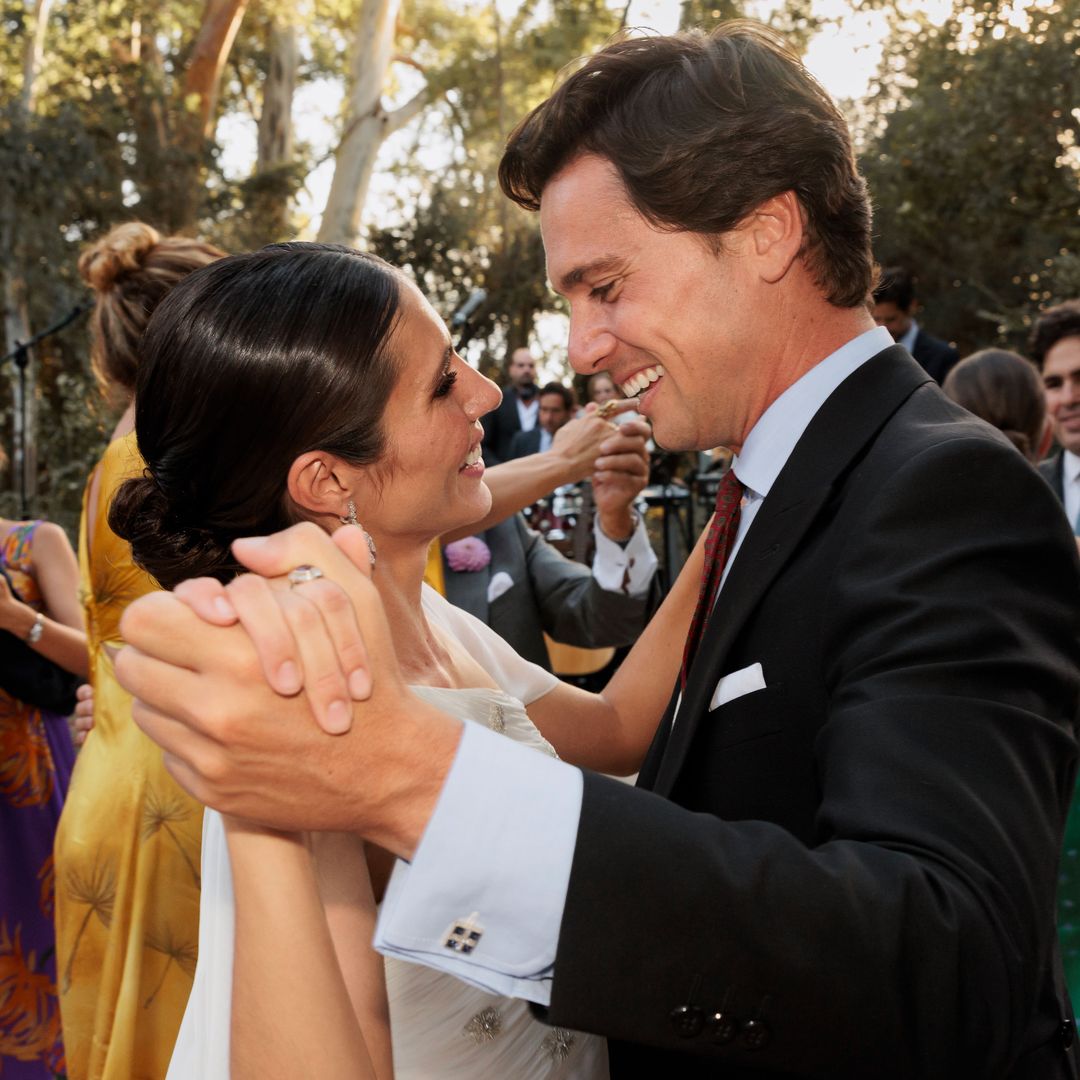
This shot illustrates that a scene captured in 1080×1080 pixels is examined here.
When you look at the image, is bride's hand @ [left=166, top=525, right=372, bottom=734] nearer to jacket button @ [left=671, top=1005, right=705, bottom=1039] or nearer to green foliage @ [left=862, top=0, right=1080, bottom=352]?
jacket button @ [left=671, top=1005, right=705, bottom=1039]

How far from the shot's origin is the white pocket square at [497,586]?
417 cm

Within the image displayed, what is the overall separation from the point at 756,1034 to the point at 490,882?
0.24m

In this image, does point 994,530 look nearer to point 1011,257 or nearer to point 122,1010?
point 122,1010

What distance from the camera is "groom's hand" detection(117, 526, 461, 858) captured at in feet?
3.09

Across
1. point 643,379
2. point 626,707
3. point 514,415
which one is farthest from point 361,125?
point 643,379

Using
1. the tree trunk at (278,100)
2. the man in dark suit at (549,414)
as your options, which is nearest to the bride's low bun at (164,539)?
the man in dark suit at (549,414)

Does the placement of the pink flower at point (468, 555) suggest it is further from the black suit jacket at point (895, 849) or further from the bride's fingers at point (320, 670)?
the bride's fingers at point (320, 670)

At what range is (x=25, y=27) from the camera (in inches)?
593

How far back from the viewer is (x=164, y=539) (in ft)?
6.09

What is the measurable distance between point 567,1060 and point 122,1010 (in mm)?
1341

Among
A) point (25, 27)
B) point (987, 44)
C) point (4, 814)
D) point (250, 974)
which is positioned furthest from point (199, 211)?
point (250, 974)

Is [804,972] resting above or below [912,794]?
below

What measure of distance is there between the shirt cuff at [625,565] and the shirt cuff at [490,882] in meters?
2.79

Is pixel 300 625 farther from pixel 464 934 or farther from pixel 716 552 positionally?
pixel 716 552
